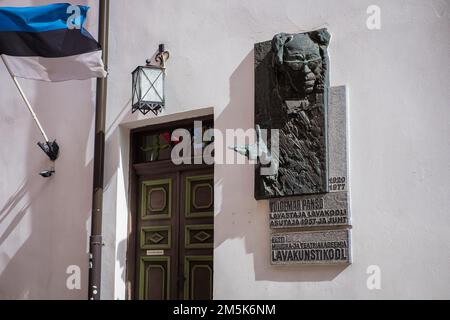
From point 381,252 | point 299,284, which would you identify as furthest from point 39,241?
point 381,252

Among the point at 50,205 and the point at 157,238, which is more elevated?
the point at 50,205

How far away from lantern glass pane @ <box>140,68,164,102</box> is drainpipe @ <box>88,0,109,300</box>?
730mm

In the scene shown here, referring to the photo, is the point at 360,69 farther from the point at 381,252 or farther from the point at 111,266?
the point at 111,266

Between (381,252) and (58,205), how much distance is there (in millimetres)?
3918

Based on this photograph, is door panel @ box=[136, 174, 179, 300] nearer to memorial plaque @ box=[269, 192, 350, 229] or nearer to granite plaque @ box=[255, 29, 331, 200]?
granite plaque @ box=[255, 29, 331, 200]

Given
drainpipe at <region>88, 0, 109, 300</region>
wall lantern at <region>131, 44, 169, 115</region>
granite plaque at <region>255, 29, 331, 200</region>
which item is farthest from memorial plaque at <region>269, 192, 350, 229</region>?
drainpipe at <region>88, 0, 109, 300</region>

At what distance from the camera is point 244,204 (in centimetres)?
664

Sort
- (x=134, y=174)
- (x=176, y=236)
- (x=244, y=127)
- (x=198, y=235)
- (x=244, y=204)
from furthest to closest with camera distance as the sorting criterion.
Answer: (x=134, y=174) < (x=176, y=236) < (x=198, y=235) < (x=244, y=127) < (x=244, y=204)

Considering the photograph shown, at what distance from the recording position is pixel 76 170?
796cm

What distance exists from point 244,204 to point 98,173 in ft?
5.97

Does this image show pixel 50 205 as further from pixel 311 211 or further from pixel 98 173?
pixel 311 211

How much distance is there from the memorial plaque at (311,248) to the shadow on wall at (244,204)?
0.09 m

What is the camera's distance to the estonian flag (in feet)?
23.5

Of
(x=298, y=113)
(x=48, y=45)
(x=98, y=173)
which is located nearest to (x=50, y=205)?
(x=98, y=173)
